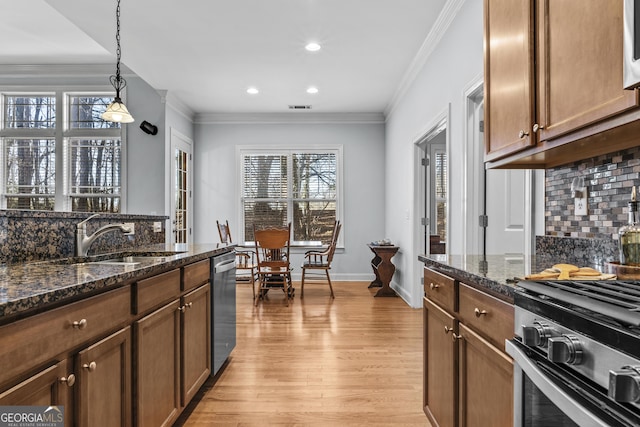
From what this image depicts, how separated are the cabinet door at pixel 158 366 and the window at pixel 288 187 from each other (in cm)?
479

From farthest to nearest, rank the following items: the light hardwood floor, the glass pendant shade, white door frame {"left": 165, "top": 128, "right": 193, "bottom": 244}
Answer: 1. white door frame {"left": 165, "top": 128, "right": 193, "bottom": 244}
2. the glass pendant shade
3. the light hardwood floor

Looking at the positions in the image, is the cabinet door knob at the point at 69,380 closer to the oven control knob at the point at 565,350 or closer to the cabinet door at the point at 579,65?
the oven control knob at the point at 565,350

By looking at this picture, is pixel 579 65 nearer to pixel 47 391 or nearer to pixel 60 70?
pixel 47 391

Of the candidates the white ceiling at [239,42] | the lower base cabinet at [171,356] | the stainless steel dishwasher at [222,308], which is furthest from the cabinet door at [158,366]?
the white ceiling at [239,42]

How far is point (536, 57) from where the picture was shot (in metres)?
1.50

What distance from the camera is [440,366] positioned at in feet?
5.63

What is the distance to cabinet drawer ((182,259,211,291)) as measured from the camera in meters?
2.04

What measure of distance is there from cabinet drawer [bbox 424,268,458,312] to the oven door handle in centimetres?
49

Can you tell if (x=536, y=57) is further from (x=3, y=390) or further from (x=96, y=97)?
(x=96, y=97)

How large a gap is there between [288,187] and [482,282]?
218 inches

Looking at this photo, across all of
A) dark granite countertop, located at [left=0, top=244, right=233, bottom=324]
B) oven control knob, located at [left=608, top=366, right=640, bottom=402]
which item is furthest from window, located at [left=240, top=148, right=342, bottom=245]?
oven control knob, located at [left=608, top=366, right=640, bottom=402]

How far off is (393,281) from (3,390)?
17.5ft

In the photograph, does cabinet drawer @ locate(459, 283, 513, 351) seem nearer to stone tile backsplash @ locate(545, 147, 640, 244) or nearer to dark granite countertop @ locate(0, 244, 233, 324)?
stone tile backsplash @ locate(545, 147, 640, 244)

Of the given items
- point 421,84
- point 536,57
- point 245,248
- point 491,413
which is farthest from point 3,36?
point 491,413
